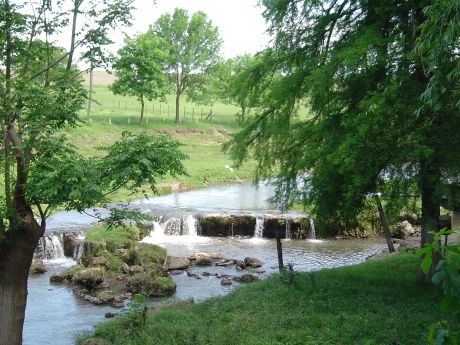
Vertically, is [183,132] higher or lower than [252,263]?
higher

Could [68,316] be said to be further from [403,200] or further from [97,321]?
[403,200]

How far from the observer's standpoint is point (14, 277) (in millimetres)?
9773

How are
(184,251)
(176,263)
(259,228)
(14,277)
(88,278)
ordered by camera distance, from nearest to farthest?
1. (14,277)
2. (88,278)
3. (176,263)
4. (184,251)
5. (259,228)

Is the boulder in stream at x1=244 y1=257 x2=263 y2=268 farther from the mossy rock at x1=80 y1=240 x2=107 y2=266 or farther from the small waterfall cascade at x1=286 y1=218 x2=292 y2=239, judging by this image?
the mossy rock at x1=80 y1=240 x2=107 y2=266

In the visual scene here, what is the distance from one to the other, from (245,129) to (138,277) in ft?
23.3

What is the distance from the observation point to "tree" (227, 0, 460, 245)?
33.4 ft

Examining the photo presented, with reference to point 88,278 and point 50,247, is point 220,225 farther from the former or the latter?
point 88,278

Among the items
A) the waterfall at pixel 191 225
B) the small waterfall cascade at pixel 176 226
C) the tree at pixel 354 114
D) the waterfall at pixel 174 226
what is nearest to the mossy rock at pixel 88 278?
the tree at pixel 354 114

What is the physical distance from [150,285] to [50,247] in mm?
6849

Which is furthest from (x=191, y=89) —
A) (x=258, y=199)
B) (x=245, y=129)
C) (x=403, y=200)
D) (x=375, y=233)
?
(x=403, y=200)

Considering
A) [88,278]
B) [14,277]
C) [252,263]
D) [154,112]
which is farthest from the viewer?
[154,112]

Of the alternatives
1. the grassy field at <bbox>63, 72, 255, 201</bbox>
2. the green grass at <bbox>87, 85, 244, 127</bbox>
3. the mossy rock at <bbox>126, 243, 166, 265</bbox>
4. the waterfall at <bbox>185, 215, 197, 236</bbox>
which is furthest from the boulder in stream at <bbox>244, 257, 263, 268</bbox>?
the green grass at <bbox>87, 85, 244, 127</bbox>

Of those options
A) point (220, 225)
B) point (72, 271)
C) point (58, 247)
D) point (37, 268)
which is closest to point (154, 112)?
point (220, 225)

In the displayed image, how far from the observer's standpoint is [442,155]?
10188 millimetres
